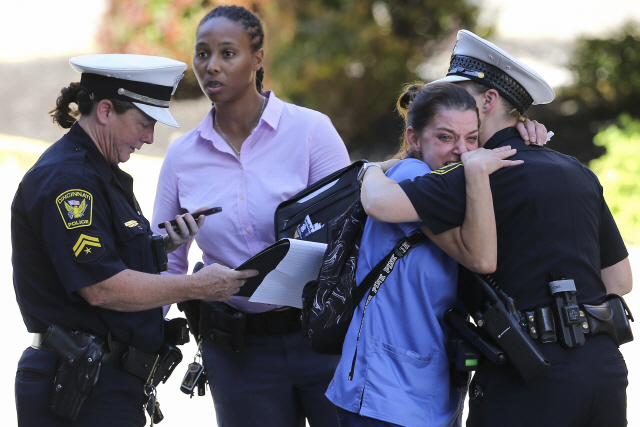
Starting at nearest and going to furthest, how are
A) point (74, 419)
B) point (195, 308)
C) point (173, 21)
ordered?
1. point (74, 419)
2. point (195, 308)
3. point (173, 21)

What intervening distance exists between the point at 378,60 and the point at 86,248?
25.3 ft

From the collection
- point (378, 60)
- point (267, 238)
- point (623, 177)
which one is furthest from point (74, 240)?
point (378, 60)

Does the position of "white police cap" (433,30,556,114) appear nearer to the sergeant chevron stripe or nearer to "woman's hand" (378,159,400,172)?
"woman's hand" (378,159,400,172)

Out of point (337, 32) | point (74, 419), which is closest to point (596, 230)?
point (74, 419)

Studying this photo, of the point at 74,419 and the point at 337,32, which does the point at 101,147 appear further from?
the point at 337,32

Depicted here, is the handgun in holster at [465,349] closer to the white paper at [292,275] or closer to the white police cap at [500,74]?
the white paper at [292,275]

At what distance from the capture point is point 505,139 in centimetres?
218

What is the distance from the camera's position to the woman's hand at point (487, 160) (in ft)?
6.37

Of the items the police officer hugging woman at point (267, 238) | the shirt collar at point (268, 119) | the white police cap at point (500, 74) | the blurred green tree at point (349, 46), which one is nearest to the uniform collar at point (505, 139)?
the police officer hugging woman at point (267, 238)

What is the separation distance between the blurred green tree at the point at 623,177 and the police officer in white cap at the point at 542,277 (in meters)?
5.81

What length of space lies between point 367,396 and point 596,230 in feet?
2.82

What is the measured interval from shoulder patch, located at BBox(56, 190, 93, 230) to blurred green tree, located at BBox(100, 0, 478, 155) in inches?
291

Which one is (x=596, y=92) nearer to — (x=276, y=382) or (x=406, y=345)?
(x=276, y=382)

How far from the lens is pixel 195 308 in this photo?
290cm
